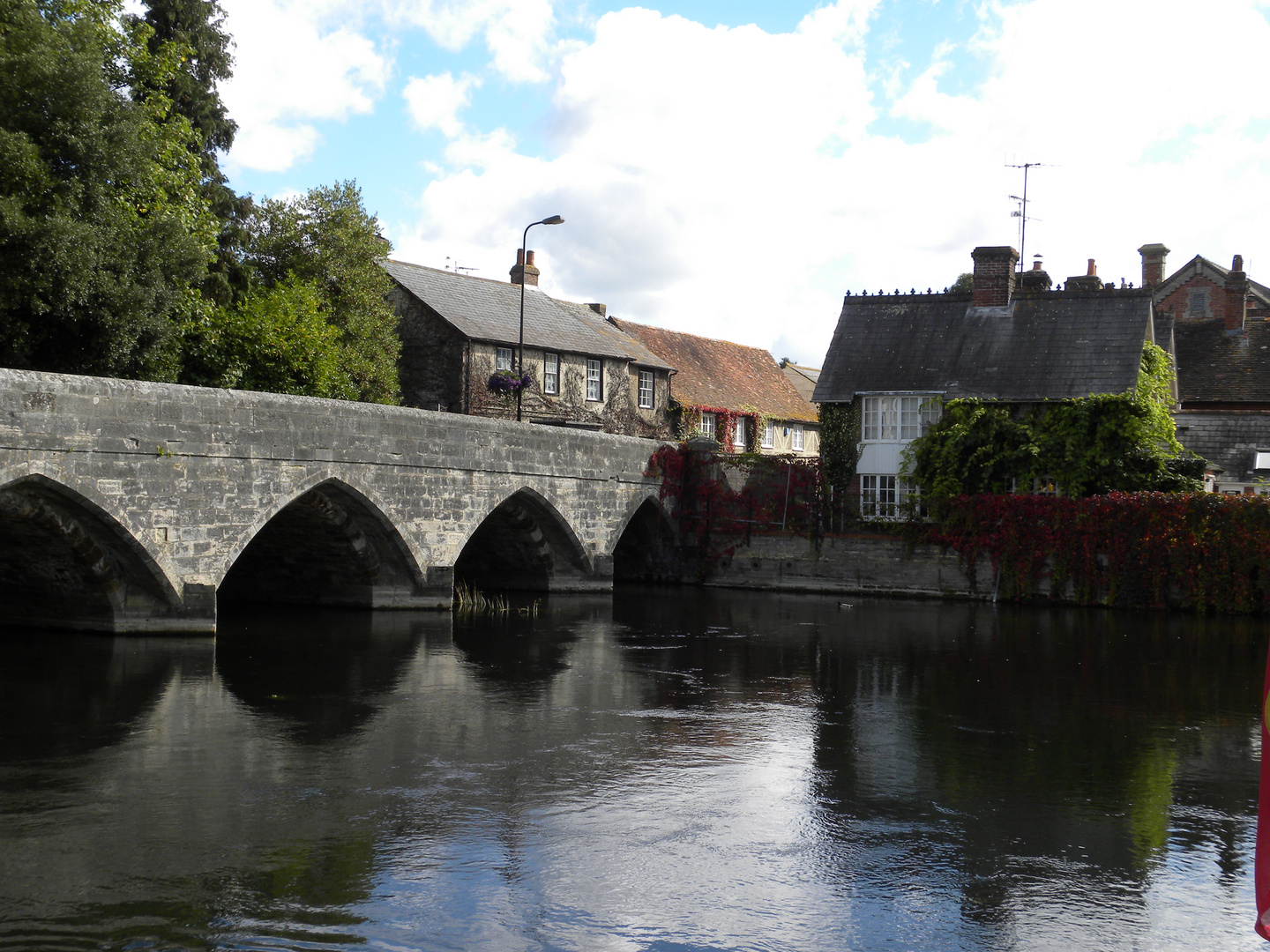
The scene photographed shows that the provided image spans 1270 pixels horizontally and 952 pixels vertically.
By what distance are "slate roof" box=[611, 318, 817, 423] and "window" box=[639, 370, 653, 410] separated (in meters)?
1.23

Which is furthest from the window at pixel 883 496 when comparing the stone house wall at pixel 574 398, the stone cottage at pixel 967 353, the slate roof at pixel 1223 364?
the slate roof at pixel 1223 364

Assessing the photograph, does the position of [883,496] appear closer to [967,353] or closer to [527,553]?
[967,353]

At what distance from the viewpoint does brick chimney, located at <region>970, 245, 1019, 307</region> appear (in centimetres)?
3058

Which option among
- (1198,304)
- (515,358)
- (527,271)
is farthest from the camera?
(1198,304)

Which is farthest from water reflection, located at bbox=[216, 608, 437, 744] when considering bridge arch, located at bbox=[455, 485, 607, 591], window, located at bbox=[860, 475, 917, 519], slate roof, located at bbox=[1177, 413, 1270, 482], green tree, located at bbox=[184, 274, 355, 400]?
slate roof, located at bbox=[1177, 413, 1270, 482]

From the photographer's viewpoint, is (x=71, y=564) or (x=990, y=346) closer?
(x=71, y=564)

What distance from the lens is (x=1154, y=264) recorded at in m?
44.2

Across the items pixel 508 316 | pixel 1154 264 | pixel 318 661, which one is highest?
pixel 1154 264

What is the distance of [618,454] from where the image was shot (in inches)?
1068

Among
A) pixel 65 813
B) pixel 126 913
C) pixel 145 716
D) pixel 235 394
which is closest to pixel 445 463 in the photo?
pixel 235 394

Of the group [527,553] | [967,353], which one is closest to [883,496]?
[967,353]

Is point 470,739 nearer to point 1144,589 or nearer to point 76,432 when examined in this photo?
point 76,432

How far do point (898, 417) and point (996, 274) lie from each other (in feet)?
15.6

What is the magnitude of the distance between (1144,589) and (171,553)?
799 inches
